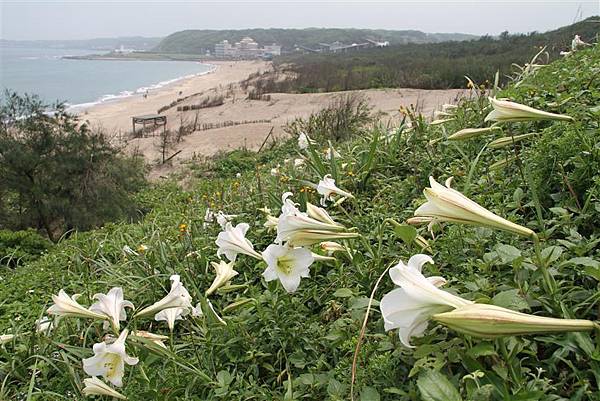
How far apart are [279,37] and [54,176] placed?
13298 centimetres

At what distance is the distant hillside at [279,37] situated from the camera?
123m

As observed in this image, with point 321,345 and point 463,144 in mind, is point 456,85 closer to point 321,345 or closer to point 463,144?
point 463,144

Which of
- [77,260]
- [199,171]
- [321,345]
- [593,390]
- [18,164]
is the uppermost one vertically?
[593,390]

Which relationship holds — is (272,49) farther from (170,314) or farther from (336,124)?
(170,314)

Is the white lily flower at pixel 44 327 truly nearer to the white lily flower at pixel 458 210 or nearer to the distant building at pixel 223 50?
the white lily flower at pixel 458 210

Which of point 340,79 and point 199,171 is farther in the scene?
point 340,79

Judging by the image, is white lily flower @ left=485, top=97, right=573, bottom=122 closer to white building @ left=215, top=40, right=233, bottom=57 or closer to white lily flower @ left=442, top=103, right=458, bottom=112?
white lily flower @ left=442, top=103, right=458, bottom=112

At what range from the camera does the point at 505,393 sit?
979mm

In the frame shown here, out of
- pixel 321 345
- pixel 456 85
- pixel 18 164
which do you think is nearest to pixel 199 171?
pixel 18 164

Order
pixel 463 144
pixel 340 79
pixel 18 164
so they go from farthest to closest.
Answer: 1. pixel 340 79
2. pixel 18 164
3. pixel 463 144

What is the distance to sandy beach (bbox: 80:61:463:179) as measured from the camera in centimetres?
1575

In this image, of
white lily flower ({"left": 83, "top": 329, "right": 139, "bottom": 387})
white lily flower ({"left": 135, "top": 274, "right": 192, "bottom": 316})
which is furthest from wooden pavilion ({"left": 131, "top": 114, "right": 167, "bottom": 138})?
white lily flower ({"left": 83, "top": 329, "right": 139, "bottom": 387})

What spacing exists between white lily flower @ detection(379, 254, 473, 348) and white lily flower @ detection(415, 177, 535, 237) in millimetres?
232

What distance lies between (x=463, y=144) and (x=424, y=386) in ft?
7.25
